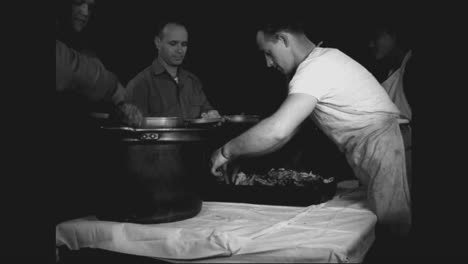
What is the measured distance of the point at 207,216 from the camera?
187 cm

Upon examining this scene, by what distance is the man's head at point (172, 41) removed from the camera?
4.53 metres

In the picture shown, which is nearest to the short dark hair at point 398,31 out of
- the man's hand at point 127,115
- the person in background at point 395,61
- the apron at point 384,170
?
the person in background at point 395,61

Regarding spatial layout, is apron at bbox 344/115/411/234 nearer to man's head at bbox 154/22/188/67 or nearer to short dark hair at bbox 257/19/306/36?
short dark hair at bbox 257/19/306/36

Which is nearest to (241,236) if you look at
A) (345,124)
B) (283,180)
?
(283,180)

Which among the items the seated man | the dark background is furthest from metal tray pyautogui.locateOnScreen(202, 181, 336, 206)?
the dark background

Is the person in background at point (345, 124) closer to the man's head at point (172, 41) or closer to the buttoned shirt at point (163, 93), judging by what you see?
the man's head at point (172, 41)

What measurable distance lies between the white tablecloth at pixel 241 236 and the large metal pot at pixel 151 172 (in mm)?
59

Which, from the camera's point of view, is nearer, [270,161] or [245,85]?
[270,161]

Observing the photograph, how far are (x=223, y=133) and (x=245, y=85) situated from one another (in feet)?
7.33

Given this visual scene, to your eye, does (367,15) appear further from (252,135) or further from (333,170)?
(252,135)

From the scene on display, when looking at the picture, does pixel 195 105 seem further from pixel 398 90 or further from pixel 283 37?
pixel 283 37

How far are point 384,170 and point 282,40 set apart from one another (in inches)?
39.7

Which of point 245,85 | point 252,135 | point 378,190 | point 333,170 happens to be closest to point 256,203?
point 252,135

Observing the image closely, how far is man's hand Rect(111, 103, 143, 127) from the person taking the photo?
180 centimetres
